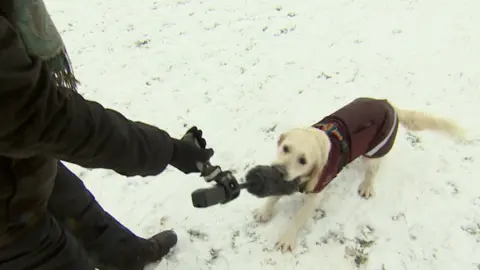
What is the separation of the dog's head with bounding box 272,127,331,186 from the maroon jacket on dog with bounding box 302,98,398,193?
70mm

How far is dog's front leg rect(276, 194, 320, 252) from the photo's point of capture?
2896 mm

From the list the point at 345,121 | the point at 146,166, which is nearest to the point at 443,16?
the point at 345,121

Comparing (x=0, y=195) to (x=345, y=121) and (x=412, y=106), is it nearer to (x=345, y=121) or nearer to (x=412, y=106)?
(x=345, y=121)

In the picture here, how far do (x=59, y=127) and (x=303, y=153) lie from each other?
1603 millimetres

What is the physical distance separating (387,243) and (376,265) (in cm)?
20

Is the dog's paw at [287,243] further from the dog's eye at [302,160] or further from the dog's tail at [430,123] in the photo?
the dog's tail at [430,123]

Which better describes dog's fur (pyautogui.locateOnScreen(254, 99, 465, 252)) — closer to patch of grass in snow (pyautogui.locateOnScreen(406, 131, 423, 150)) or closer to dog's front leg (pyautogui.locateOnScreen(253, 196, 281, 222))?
dog's front leg (pyautogui.locateOnScreen(253, 196, 281, 222))

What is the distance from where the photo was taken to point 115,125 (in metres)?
1.37

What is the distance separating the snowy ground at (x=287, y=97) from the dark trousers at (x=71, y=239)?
65cm

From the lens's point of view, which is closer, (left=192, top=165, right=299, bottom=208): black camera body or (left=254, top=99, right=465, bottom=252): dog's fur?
(left=192, top=165, right=299, bottom=208): black camera body

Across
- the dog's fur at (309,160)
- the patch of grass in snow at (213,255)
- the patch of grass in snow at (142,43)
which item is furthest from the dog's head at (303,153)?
the patch of grass in snow at (142,43)

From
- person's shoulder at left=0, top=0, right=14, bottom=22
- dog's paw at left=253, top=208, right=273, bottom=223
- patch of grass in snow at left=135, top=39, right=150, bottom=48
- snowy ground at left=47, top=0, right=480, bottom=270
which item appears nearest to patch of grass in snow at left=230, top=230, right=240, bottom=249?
snowy ground at left=47, top=0, right=480, bottom=270

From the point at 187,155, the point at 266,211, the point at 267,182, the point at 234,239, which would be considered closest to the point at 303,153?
the point at 267,182

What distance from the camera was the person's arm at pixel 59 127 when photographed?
3.37ft
